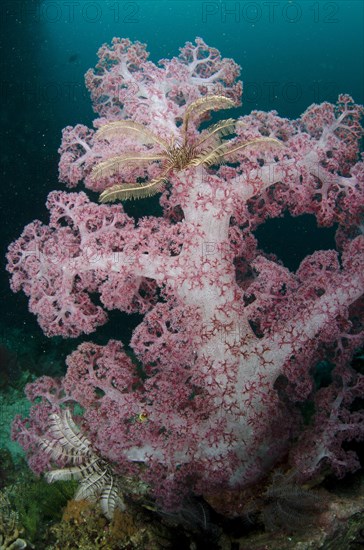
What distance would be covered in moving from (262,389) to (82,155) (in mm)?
4329

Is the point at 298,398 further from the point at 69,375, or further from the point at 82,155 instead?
the point at 82,155

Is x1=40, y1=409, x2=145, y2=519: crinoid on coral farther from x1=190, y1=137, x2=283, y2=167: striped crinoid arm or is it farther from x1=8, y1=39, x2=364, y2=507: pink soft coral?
x1=190, y1=137, x2=283, y2=167: striped crinoid arm

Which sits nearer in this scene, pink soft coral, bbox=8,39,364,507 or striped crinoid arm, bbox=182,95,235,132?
striped crinoid arm, bbox=182,95,235,132

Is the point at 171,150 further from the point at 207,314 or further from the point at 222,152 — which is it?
the point at 207,314

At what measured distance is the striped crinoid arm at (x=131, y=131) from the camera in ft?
14.8

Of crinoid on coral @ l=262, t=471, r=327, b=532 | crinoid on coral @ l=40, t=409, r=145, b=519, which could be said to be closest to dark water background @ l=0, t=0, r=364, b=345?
crinoid on coral @ l=40, t=409, r=145, b=519

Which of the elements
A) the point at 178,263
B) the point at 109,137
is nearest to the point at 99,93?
the point at 109,137

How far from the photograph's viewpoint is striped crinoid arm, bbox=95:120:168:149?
4.50 metres

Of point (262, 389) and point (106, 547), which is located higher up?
point (262, 389)

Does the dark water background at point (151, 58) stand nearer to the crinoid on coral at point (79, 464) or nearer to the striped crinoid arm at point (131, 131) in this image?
the crinoid on coral at point (79, 464)

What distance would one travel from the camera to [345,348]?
15.7ft

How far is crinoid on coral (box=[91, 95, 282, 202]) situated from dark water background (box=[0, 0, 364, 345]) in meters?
5.41

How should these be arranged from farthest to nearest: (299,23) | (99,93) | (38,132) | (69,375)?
(299,23)
(38,132)
(99,93)
(69,375)

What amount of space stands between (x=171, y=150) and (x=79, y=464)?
4220mm
